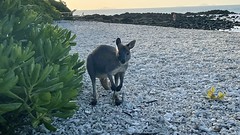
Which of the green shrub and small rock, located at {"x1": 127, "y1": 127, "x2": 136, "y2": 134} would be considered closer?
the green shrub

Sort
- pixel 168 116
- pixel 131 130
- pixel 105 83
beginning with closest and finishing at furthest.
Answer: pixel 131 130 < pixel 168 116 < pixel 105 83

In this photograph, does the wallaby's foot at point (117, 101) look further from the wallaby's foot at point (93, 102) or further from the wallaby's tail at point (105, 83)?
the wallaby's tail at point (105, 83)

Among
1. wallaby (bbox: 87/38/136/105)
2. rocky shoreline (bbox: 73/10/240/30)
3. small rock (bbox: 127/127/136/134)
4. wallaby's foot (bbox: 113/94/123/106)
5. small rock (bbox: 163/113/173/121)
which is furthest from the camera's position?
rocky shoreline (bbox: 73/10/240/30)

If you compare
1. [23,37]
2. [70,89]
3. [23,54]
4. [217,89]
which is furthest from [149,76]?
[23,54]

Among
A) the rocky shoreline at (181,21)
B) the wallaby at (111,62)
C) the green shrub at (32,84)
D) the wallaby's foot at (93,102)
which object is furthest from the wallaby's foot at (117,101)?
the rocky shoreline at (181,21)

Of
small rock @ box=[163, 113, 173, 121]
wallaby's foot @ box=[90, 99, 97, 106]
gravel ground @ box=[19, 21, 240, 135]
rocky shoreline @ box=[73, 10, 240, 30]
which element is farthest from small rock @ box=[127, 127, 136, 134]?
rocky shoreline @ box=[73, 10, 240, 30]

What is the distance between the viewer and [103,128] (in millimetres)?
4996

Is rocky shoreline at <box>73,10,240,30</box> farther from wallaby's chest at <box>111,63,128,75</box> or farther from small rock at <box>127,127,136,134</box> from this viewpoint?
small rock at <box>127,127,136,134</box>

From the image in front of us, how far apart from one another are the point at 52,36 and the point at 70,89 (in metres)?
1.59

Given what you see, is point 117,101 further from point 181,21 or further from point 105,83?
point 181,21

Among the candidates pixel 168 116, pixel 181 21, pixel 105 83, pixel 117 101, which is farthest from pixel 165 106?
pixel 181 21

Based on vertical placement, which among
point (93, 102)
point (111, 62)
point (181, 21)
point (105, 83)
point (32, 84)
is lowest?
point (93, 102)

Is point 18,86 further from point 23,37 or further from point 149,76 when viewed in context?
point 149,76

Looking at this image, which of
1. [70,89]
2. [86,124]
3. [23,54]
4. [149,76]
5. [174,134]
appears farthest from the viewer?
[149,76]
